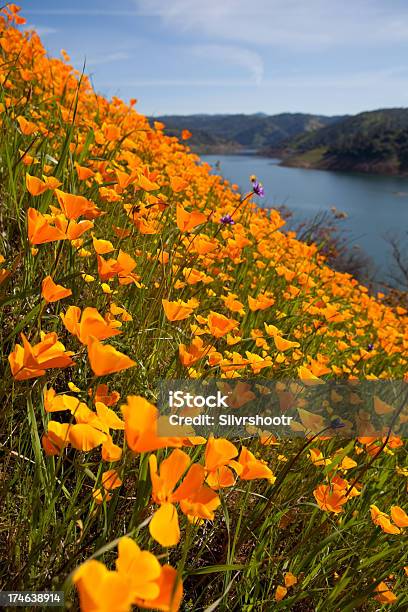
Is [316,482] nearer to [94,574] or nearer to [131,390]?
[131,390]

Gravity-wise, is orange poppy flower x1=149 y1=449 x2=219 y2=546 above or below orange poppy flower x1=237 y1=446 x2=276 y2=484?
above

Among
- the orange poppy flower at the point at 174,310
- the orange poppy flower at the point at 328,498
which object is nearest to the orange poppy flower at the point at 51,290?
the orange poppy flower at the point at 174,310

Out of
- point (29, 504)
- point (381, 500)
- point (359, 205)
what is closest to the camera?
point (29, 504)

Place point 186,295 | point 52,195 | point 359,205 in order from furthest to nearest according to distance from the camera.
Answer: point 359,205 < point 186,295 < point 52,195

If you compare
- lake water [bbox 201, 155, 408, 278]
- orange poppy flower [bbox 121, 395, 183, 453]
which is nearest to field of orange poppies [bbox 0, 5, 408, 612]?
orange poppy flower [bbox 121, 395, 183, 453]

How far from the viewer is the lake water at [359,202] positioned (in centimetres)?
2523

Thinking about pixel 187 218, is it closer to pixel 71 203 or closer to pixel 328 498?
pixel 71 203

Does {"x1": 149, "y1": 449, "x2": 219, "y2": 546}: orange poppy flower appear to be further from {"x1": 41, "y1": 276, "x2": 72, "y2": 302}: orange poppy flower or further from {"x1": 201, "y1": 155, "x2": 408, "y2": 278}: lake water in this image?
{"x1": 201, "y1": 155, "x2": 408, "y2": 278}: lake water

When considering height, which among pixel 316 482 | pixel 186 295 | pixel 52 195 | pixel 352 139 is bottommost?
pixel 316 482

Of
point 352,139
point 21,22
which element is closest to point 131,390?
point 21,22

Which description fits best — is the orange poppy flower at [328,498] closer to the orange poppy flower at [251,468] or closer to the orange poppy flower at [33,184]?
the orange poppy flower at [251,468]

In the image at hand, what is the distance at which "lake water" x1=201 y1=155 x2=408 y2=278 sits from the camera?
2523 centimetres

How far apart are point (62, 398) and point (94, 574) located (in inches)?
16.7

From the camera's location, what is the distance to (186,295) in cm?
217
